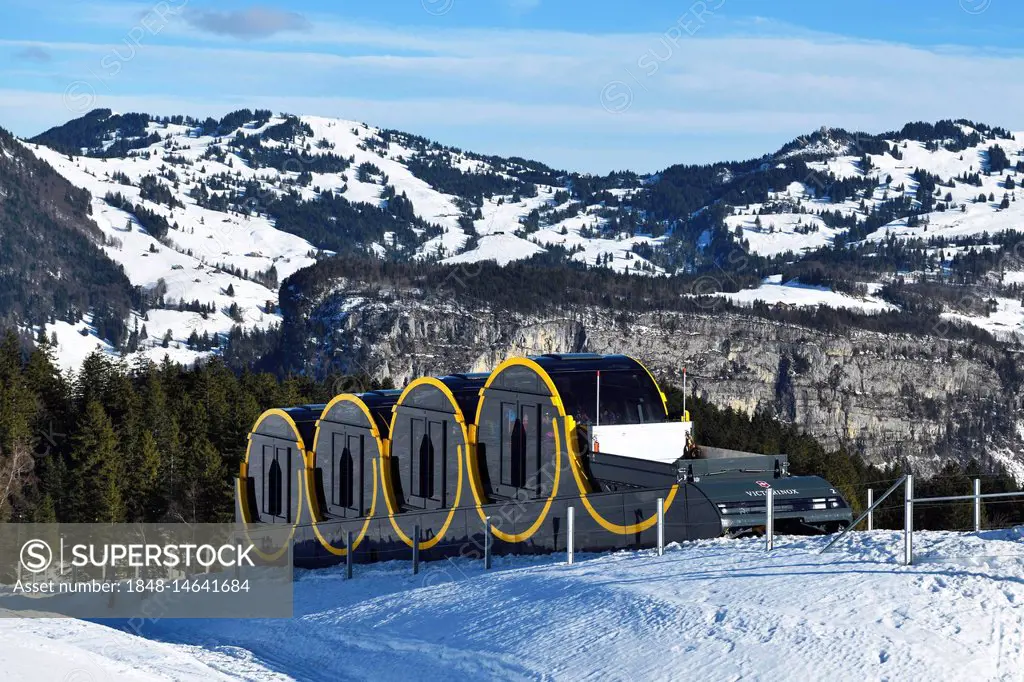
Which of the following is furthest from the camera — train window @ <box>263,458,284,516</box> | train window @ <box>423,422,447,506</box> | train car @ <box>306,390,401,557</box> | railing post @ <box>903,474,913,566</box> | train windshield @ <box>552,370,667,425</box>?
train window @ <box>263,458,284,516</box>

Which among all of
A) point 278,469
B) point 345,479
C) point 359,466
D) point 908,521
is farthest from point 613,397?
point 278,469

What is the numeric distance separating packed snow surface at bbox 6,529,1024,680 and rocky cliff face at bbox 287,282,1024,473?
504 ft

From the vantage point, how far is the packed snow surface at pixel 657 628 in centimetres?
1380

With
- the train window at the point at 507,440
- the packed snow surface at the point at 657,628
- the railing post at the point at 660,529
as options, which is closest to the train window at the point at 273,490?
the train window at the point at 507,440

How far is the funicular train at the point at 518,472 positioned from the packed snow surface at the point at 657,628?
5.54ft

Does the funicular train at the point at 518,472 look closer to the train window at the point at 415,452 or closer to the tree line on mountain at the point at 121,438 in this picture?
the train window at the point at 415,452

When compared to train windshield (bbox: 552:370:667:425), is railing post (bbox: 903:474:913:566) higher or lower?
lower

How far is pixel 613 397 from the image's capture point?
24.8 m

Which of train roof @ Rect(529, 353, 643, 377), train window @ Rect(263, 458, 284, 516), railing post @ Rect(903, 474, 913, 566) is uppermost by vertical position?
train roof @ Rect(529, 353, 643, 377)

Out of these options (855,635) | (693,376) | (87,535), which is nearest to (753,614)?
(855,635)

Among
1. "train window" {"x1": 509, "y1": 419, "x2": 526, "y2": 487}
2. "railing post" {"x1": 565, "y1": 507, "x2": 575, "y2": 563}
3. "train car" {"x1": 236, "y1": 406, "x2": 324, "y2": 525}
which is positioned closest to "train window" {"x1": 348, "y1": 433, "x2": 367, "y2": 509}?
"train car" {"x1": 236, "y1": 406, "x2": 324, "y2": 525}

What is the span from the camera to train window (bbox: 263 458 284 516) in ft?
109

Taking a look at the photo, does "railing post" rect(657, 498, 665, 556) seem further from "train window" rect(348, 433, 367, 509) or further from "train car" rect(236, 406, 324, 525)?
"train car" rect(236, 406, 324, 525)

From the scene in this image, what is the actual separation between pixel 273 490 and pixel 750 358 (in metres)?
156
